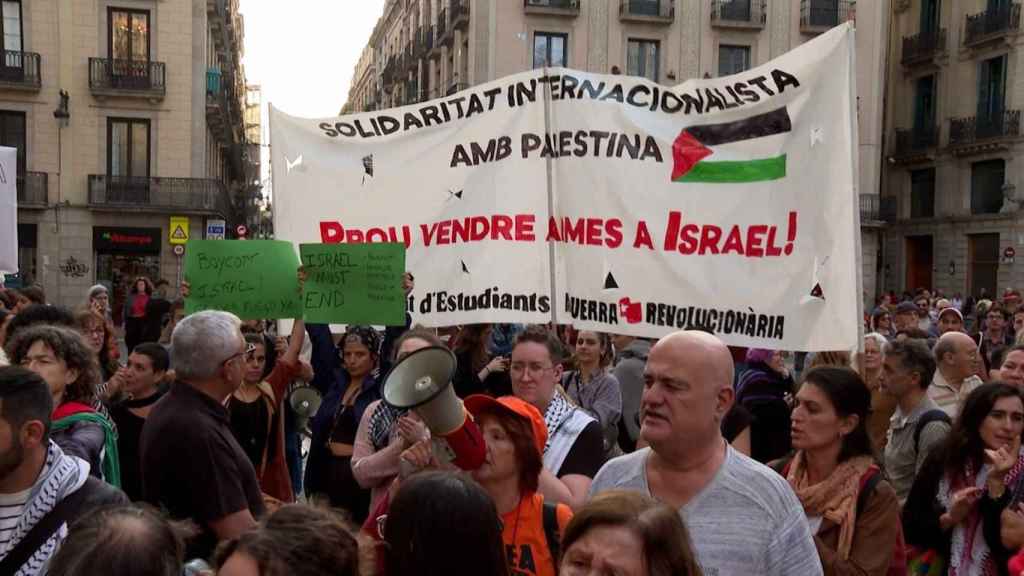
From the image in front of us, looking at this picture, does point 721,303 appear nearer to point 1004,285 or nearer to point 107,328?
point 107,328

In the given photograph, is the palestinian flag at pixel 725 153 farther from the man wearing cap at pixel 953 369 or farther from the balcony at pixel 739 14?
the balcony at pixel 739 14

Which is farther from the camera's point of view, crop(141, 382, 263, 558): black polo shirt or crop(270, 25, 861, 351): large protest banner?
crop(270, 25, 861, 351): large protest banner

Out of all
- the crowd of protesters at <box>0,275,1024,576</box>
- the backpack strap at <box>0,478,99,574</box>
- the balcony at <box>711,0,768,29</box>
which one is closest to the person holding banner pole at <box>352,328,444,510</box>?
the crowd of protesters at <box>0,275,1024,576</box>

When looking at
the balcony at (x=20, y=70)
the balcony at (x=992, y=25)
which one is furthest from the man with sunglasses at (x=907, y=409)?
the balcony at (x=992, y=25)

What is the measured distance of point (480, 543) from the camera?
95.6 inches

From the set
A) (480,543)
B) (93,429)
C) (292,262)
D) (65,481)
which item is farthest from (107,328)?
(480,543)

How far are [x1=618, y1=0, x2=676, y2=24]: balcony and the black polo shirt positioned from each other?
104ft

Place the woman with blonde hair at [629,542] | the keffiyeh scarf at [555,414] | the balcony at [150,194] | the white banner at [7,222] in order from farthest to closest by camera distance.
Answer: the balcony at [150,194]
the white banner at [7,222]
the keffiyeh scarf at [555,414]
the woman with blonde hair at [629,542]

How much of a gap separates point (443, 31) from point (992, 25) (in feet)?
65.3

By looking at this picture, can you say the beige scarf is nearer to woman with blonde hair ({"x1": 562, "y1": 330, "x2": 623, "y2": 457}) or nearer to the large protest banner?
the large protest banner

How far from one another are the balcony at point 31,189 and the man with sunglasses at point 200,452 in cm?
2725

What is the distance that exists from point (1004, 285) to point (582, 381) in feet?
99.8

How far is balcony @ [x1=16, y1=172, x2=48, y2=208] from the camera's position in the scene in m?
27.6

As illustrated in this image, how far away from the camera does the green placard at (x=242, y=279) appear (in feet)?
17.7
